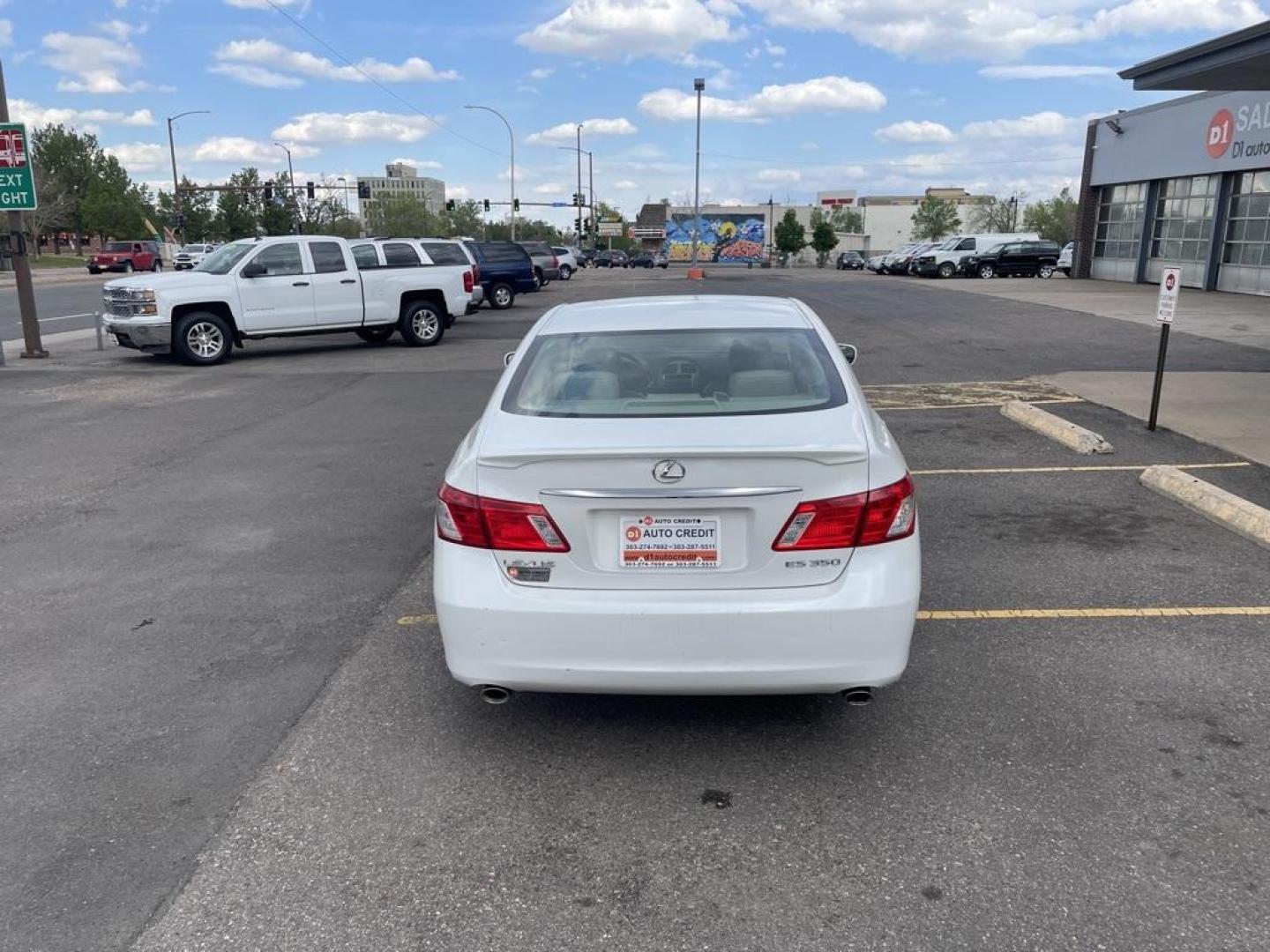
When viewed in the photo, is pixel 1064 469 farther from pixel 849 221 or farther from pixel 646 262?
pixel 849 221

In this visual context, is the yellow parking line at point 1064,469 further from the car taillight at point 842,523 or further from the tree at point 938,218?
the tree at point 938,218

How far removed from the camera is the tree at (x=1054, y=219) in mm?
92188

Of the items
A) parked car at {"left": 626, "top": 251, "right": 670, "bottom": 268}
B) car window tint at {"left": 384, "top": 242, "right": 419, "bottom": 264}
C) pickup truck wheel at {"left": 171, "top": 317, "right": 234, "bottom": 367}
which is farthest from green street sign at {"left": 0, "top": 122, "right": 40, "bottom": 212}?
parked car at {"left": 626, "top": 251, "right": 670, "bottom": 268}

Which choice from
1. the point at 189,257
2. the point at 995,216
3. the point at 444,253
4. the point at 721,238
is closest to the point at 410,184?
the point at 721,238

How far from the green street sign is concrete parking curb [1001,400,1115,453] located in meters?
14.9

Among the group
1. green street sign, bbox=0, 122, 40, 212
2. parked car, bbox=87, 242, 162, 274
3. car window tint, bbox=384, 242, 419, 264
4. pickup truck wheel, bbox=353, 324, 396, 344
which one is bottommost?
pickup truck wheel, bbox=353, 324, 396, 344

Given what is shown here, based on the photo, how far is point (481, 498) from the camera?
3506 millimetres

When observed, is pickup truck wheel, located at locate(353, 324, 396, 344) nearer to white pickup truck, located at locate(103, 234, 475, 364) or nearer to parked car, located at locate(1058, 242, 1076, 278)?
white pickup truck, located at locate(103, 234, 475, 364)

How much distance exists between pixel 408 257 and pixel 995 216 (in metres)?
109

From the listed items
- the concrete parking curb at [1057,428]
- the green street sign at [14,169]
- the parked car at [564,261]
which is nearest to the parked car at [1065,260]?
the parked car at [564,261]

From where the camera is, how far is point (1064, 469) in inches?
318

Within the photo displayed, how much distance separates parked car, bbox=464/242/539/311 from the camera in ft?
92.9

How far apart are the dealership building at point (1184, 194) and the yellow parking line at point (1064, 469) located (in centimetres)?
2051

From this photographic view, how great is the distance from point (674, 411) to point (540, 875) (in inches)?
66.5
